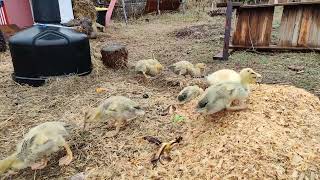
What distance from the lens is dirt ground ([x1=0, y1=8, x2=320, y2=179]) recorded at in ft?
7.72

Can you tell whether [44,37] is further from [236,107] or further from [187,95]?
[236,107]

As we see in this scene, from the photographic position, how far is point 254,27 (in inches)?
254

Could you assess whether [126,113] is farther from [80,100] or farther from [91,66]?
[91,66]

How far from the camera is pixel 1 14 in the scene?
9062mm

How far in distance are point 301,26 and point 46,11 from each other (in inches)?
176

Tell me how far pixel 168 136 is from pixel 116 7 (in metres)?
11.0

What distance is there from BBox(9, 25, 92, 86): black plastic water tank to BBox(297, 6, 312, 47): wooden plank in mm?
3962

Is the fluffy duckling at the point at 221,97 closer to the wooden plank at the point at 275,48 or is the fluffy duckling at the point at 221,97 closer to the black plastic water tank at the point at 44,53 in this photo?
the black plastic water tank at the point at 44,53

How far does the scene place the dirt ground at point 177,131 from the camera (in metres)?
2.35

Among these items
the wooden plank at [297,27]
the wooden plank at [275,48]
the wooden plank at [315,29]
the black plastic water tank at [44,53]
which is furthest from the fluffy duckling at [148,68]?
the wooden plank at [315,29]

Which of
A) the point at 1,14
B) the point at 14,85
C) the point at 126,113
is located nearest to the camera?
the point at 126,113

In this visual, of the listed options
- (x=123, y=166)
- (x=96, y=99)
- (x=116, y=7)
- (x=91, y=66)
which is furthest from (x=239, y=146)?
(x=116, y=7)

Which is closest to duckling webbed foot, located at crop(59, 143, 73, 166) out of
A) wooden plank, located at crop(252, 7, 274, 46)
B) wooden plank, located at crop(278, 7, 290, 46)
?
wooden plank, located at crop(252, 7, 274, 46)

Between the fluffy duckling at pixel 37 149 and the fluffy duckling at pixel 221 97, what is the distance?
117 centimetres
